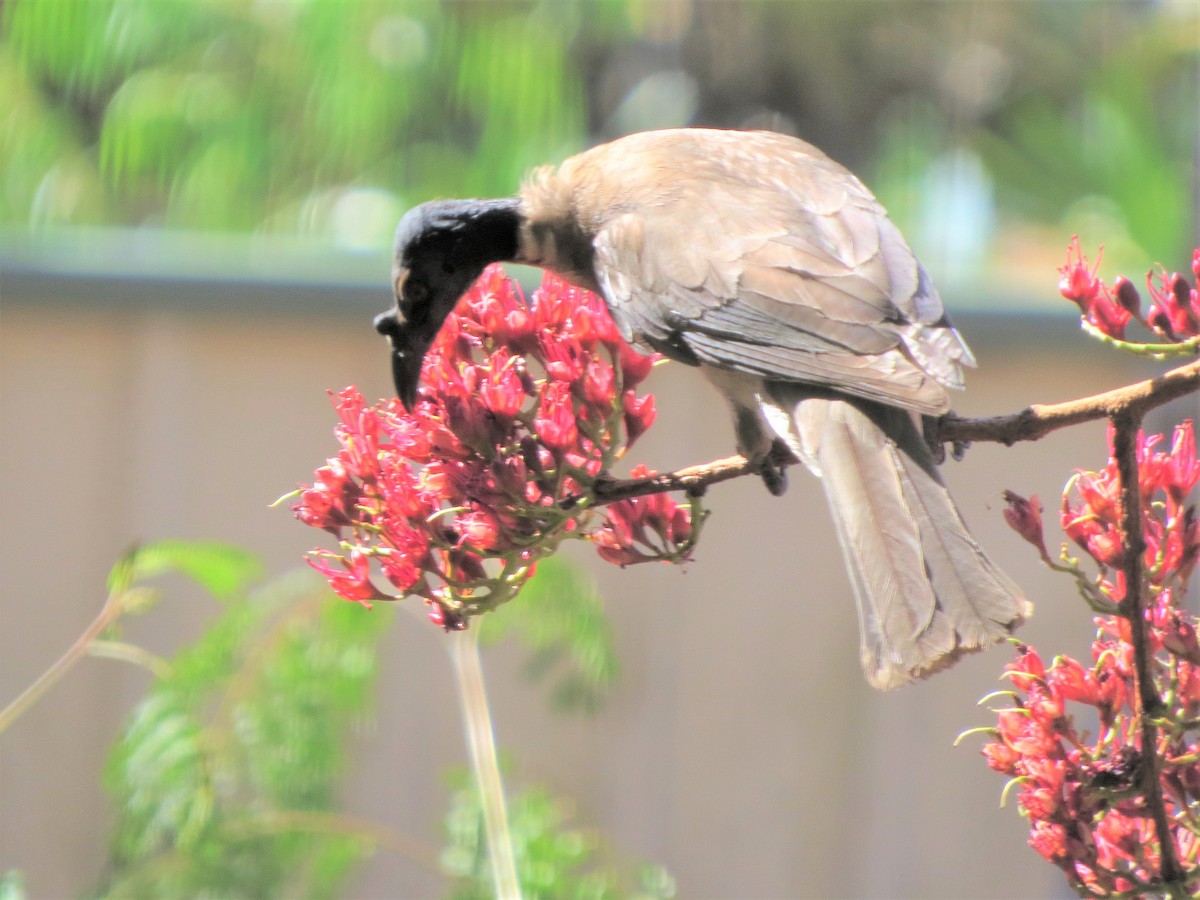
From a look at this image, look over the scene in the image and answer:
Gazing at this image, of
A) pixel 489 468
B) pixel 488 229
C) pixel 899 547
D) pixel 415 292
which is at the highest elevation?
pixel 488 229

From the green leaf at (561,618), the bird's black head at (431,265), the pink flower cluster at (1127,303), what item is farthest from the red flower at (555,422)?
the green leaf at (561,618)

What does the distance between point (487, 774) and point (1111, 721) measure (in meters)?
1.28

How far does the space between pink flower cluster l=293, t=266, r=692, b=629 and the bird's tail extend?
0.66ft

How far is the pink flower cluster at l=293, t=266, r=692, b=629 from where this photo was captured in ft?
4.97

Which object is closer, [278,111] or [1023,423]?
[1023,423]

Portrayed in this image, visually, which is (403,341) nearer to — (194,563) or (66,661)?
(194,563)

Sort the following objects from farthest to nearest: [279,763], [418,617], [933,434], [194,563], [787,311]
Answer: [418,617] → [279,763] → [194,563] → [787,311] → [933,434]

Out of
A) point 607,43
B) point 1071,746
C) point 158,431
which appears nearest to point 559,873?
point 1071,746

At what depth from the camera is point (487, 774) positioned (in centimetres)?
248

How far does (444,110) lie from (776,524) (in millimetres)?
2974

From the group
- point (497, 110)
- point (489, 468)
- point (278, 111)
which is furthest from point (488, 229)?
point (278, 111)

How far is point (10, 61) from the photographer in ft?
16.1

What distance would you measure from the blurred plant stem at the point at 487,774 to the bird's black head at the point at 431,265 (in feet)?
1.61

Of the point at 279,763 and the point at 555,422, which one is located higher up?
the point at 555,422
